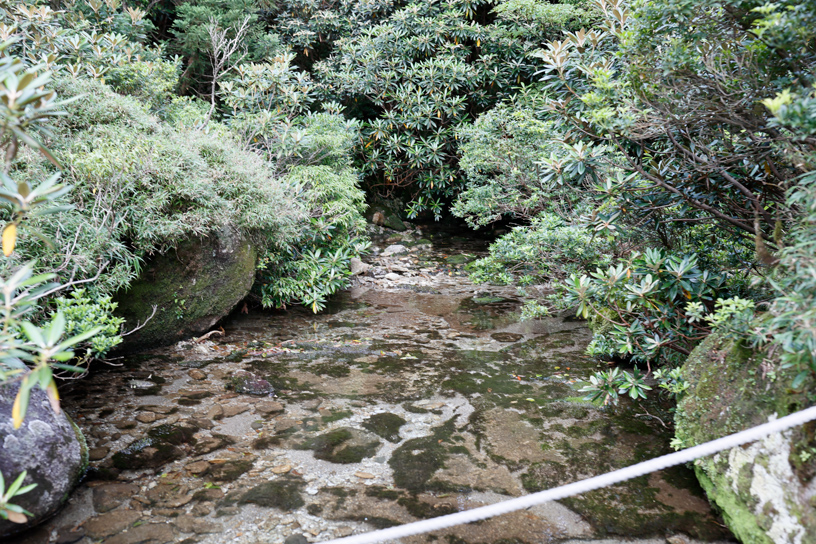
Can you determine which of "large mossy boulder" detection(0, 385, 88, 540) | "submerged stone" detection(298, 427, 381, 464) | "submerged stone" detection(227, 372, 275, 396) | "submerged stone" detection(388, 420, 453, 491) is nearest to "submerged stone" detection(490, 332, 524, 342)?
"submerged stone" detection(388, 420, 453, 491)

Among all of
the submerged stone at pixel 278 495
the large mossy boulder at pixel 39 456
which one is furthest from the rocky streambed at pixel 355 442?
the large mossy boulder at pixel 39 456

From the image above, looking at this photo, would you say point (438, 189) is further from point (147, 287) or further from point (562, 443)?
point (562, 443)

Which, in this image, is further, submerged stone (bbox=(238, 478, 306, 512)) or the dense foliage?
submerged stone (bbox=(238, 478, 306, 512))

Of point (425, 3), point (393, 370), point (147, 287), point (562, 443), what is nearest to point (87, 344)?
point (147, 287)

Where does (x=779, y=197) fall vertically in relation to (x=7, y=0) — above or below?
below

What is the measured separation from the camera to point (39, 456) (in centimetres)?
262

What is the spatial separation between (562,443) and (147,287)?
4122mm

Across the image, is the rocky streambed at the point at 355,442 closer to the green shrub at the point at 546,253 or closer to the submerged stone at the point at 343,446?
the submerged stone at the point at 343,446

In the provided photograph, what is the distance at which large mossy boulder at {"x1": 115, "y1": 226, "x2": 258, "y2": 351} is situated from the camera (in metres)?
4.77


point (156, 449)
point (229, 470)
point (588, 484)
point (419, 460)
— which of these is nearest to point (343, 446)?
point (419, 460)

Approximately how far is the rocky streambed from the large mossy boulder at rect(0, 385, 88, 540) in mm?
122

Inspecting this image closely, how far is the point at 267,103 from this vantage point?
7.68m

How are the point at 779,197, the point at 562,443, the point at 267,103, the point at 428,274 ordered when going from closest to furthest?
the point at 779,197 < the point at 562,443 < the point at 267,103 < the point at 428,274

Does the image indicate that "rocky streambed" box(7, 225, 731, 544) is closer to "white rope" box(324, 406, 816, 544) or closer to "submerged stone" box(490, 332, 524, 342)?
"submerged stone" box(490, 332, 524, 342)
